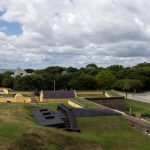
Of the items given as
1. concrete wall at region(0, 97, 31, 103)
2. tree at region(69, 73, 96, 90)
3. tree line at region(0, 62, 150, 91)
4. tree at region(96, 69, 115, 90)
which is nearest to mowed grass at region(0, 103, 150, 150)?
concrete wall at region(0, 97, 31, 103)

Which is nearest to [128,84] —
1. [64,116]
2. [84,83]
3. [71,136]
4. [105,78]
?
[105,78]

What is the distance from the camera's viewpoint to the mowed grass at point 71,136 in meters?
18.2

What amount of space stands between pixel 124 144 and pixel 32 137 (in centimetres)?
625

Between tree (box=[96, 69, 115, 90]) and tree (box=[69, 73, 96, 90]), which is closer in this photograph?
tree (box=[96, 69, 115, 90])

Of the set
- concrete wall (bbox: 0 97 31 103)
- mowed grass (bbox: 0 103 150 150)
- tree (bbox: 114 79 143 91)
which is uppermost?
tree (bbox: 114 79 143 91)

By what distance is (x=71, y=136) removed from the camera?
20188mm

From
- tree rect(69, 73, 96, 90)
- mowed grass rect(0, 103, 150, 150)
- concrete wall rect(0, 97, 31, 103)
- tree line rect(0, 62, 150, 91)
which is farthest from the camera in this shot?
tree rect(69, 73, 96, 90)

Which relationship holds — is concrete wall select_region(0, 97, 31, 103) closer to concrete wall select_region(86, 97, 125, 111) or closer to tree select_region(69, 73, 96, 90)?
concrete wall select_region(86, 97, 125, 111)

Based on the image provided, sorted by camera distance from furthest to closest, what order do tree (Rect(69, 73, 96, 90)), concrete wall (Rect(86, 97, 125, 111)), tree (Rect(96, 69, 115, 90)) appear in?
tree (Rect(69, 73, 96, 90)), tree (Rect(96, 69, 115, 90)), concrete wall (Rect(86, 97, 125, 111))

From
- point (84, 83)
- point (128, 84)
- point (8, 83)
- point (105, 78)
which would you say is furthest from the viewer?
point (8, 83)

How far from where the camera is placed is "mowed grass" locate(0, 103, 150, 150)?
1817 cm

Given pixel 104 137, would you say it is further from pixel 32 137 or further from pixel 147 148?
pixel 32 137

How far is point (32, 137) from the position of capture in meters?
18.7

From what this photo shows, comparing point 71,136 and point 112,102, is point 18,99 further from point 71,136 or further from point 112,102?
point 71,136
